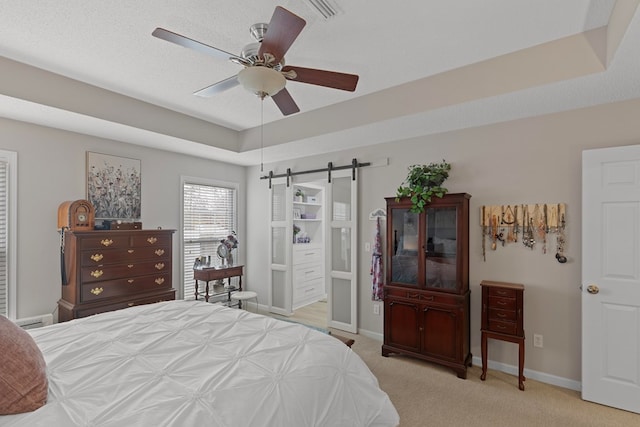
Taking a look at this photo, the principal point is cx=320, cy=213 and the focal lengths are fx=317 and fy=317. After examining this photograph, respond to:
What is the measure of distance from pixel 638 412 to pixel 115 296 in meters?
4.74

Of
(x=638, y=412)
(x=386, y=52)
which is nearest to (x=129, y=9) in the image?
(x=386, y=52)

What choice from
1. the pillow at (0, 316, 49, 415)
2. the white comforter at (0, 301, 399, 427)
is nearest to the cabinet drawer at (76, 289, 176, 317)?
the white comforter at (0, 301, 399, 427)

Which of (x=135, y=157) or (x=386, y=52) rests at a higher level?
(x=386, y=52)

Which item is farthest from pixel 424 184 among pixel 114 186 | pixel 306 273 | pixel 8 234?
pixel 8 234

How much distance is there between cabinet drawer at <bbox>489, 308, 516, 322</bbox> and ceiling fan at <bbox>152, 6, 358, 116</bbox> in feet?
8.00

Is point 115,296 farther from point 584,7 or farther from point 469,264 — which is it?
point 584,7

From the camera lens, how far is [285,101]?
90.9 inches

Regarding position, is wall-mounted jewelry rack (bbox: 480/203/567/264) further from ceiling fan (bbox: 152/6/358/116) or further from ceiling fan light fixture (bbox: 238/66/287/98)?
ceiling fan light fixture (bbox: 238/66/287/98)

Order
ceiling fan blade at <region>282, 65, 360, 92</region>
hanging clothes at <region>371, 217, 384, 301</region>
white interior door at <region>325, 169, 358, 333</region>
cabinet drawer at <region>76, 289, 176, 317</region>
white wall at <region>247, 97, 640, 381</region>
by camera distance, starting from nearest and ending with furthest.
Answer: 1. ceiling fan blade at <region>282, 65, 360, 92</region>
2. white wall at <region>247, 97, 640, 381</region>
3. cabinet drawer at <region>76, 289, 176, 317</region>
4. hanging clothes at <region>371, 217, 384, 301</region>
5. white interior door at <region>325, 169, 358, 333</region>

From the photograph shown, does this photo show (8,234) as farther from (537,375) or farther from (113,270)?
(537,375)

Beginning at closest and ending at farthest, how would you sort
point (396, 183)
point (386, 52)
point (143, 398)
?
point (143, 398) < point (386, 52) < point (396, 183)

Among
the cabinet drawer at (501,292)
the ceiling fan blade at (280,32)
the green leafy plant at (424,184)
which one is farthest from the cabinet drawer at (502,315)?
the ceiling fan blade at (280,32)

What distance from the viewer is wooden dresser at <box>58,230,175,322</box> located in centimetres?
308

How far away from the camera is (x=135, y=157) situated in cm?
401
